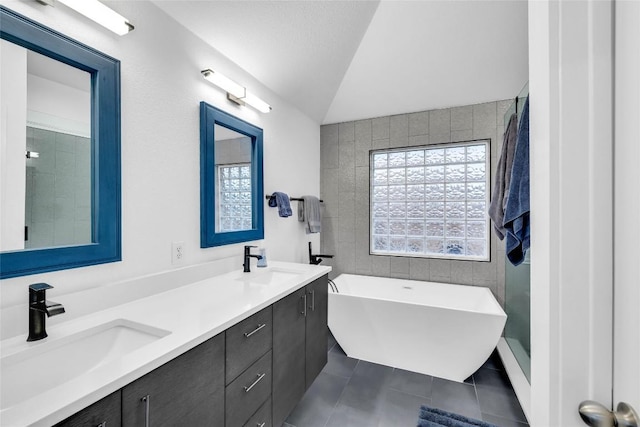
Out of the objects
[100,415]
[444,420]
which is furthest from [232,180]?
[444,420]

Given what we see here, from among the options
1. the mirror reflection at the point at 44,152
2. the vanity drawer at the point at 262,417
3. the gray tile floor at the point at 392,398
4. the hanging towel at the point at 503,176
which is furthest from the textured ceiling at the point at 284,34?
the gray tile floor at the point at 392,398

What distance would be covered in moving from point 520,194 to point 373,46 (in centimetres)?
193

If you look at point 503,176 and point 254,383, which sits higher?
point 503,176

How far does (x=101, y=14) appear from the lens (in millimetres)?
1197

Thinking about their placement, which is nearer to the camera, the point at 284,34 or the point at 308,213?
the point at 284,34

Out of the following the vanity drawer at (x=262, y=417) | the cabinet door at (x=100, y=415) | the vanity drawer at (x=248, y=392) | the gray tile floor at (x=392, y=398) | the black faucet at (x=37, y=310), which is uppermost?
the black faucet at (x=37, y=310)

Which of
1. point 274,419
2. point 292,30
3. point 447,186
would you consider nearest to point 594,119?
point 274,419

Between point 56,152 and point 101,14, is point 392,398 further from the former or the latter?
point 101,14

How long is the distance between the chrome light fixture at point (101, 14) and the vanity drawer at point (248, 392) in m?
1.58

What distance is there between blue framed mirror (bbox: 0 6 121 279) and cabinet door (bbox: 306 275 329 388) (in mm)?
1099

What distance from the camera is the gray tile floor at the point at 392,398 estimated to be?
183 centimetres

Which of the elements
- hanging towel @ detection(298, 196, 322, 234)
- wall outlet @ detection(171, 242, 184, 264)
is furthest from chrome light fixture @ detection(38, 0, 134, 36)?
hanging towel @ detection(298, 196, 322, 234)

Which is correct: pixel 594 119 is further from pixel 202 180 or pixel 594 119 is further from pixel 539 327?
pixel 202 180

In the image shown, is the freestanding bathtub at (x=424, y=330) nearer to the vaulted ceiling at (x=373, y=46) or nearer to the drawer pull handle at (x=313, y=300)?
the drawer pull handle at (x=313, y=300)
